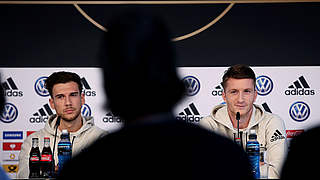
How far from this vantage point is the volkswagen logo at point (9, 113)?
376cm

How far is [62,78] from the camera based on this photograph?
361 centimetres

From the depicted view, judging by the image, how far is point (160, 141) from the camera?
0.78m

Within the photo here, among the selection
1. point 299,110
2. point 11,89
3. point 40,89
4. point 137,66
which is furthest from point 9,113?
point 137,66

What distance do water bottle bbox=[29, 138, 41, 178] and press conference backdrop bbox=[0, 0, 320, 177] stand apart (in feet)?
0.89

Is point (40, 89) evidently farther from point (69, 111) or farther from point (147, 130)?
point (147, 130)

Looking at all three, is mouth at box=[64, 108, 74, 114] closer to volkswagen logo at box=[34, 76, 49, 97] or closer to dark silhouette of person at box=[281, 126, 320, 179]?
volkswagen logo at box=[34, 76, 49, 97]

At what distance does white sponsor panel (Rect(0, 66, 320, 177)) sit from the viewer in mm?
3754

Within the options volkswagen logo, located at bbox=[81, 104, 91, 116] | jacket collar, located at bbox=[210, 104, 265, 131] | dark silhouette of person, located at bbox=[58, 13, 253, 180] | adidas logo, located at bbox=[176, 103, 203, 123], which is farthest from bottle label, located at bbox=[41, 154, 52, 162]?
dark silhouette of person, located at bbox=[58, 13, 253, 180]

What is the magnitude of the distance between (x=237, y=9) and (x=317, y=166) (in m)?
3.12

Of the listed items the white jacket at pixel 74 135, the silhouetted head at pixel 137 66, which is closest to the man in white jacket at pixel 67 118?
the white jacket at pixel 74 135

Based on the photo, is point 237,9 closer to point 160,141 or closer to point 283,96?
point 283,96

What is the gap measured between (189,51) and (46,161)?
1.45 meters

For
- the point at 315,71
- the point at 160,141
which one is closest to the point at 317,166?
the point at 160,141

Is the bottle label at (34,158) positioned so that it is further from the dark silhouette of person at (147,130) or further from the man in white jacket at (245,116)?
the dark silhouette of person at (147,130)
